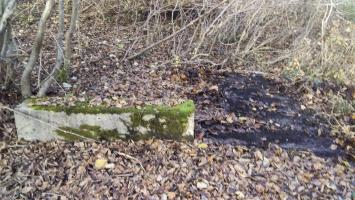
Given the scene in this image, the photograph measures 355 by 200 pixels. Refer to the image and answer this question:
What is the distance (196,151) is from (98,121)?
1.06m

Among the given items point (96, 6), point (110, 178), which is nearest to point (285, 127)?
point (110, 178)

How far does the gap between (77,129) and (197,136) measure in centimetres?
130

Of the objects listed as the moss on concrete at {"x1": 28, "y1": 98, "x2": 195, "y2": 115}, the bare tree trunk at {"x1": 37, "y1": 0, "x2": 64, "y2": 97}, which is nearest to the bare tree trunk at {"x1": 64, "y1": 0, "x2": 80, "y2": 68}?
the bare tree trunk at {"x1": 37, "y1": 0, "x2": 64, "y2": 97}

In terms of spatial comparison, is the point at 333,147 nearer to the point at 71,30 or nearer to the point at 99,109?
the point at 99,109

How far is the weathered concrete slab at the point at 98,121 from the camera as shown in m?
3.60

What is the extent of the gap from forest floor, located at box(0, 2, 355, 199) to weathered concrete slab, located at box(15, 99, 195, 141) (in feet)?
0.33

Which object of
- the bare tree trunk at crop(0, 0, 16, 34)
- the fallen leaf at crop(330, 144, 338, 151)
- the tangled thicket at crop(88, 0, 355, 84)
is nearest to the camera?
the bare tree trunk at crop(0, 0, 16, 34)

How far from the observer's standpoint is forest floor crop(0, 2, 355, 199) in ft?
10.8

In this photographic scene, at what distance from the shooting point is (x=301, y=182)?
3578 millimetres

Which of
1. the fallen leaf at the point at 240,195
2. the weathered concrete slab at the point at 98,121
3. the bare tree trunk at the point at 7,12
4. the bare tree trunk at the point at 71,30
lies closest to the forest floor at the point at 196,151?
the fallen leaf at the point at 240,195

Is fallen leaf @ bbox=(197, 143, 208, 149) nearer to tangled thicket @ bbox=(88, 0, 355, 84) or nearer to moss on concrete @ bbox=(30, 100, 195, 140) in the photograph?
moss on concrete @ bbox=(30, 100, 195, 140)

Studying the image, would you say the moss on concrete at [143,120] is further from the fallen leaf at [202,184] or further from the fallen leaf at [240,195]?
the fallen leaf at [240,195]

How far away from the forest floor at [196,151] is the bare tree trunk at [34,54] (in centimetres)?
21

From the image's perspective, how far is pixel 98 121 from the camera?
11.9 ft
